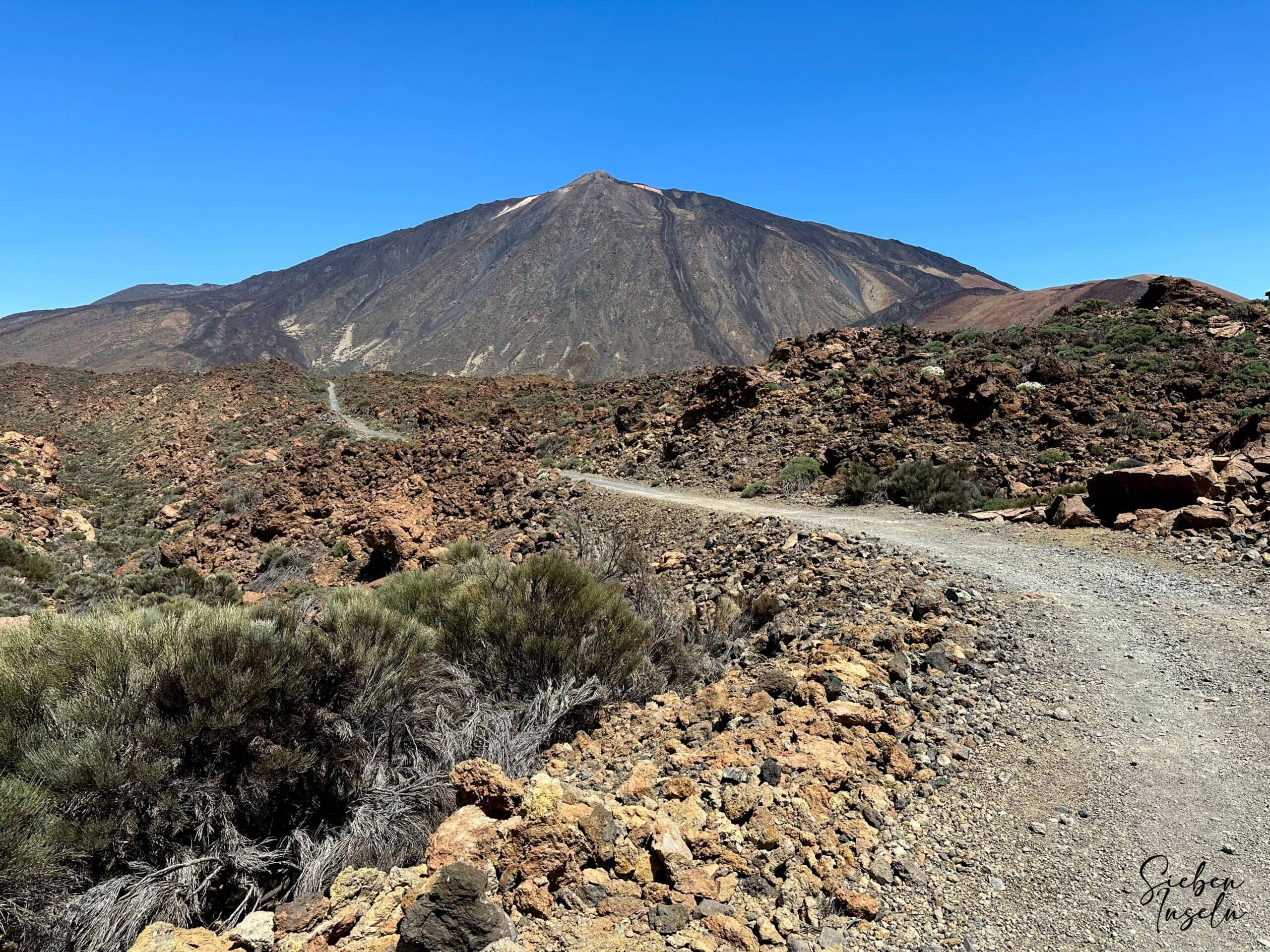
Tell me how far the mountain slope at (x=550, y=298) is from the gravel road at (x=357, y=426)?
4574 cm

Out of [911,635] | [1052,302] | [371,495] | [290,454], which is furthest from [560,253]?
[911,635]

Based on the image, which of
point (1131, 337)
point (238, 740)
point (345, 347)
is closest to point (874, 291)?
point (345, 347)

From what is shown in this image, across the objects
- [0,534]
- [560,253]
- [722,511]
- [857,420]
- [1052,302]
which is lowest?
[0,534]

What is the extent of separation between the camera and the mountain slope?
9031cm

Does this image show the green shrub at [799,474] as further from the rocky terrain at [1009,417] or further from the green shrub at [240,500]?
the green shrub at [240,500]

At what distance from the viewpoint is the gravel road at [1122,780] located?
270cm

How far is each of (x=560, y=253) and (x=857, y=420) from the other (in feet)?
352

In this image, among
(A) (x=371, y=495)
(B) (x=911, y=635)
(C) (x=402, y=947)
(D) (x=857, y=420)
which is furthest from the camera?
(A) (x=371, y=495)

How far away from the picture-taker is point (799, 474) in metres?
13.7

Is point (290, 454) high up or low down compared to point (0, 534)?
up

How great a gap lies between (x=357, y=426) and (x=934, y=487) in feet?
88.5

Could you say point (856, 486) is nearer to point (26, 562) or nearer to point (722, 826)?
point (722, 826)

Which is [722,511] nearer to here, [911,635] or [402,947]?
[911,635]

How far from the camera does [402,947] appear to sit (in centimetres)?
229
